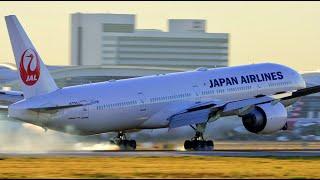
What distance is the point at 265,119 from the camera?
64.1m

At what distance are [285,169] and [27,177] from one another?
37.2 ft

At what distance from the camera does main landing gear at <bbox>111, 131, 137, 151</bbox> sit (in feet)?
214

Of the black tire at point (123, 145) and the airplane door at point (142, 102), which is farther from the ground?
the airplane door at point (142, 102)

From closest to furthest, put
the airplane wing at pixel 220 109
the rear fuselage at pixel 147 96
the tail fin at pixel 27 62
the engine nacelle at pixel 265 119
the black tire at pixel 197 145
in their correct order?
the tail fin at pixel 27 62, the rear fuselage at pixel 147 96, the black tire at pixel 197 145, the engine nacelle at pixel 265 119, the airplane wing at pixel 220 109

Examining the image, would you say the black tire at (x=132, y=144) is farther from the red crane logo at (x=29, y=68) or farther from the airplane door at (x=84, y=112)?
the red crane logo at (x=29, y=68)

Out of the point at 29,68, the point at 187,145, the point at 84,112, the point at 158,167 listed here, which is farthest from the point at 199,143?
the point at 158,167

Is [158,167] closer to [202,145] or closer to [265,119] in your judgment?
[202,145]

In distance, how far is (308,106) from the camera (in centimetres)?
13212

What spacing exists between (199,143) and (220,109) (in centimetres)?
266

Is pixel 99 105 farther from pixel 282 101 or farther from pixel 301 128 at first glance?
pixel 301 128

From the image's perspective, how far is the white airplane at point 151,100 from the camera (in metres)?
59.8

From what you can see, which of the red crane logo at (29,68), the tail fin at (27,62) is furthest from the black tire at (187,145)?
the red crane logo at (29,68)

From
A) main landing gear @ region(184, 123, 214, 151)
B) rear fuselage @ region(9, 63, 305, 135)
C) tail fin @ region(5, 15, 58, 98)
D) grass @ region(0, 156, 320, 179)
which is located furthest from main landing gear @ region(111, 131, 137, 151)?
grass @ region(0, 156, 320, 179)

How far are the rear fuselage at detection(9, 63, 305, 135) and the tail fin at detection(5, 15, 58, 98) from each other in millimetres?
621
